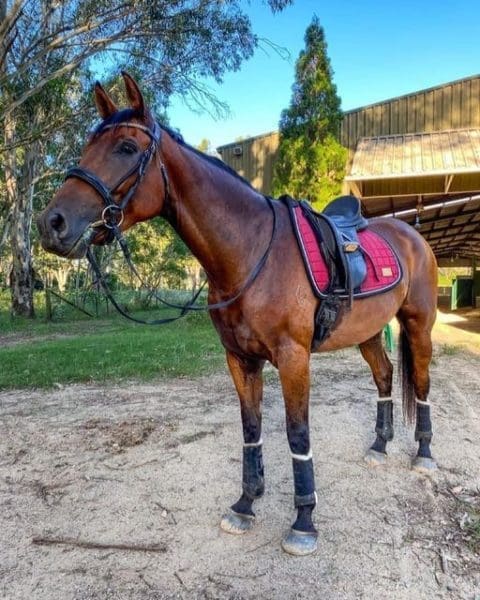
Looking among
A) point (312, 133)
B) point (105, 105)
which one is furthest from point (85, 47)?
point (105, 105)

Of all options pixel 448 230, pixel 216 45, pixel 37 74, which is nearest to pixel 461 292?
pixel 448 230

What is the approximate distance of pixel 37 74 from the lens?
366 inches

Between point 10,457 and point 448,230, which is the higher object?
point 448,230

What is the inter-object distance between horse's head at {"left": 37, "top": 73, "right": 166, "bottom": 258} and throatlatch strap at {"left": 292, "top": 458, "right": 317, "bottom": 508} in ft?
4.55

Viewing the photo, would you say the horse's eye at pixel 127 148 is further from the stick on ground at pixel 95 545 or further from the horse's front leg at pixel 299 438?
the stick on ground at pixel 95 545

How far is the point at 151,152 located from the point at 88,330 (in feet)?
33.2

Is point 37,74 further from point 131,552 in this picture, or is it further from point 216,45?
point 131,552

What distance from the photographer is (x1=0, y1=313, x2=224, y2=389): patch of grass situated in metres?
5.68

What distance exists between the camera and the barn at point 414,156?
7.51m

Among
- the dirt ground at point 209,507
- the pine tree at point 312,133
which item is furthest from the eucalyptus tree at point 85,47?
the dirt ground at point 209,507

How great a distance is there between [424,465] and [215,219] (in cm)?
218

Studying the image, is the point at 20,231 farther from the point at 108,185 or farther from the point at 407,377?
the point at 108,185

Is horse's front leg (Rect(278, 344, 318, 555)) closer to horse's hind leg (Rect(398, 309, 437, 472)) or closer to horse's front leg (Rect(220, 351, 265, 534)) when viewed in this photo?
horse's front leg (Rect(220, 351, 265, 534))

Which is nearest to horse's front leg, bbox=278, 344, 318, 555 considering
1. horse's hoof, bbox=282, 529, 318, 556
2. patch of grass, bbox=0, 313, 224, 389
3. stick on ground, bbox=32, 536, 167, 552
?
horse's hoof, bbox=282, 529, 318, 556
